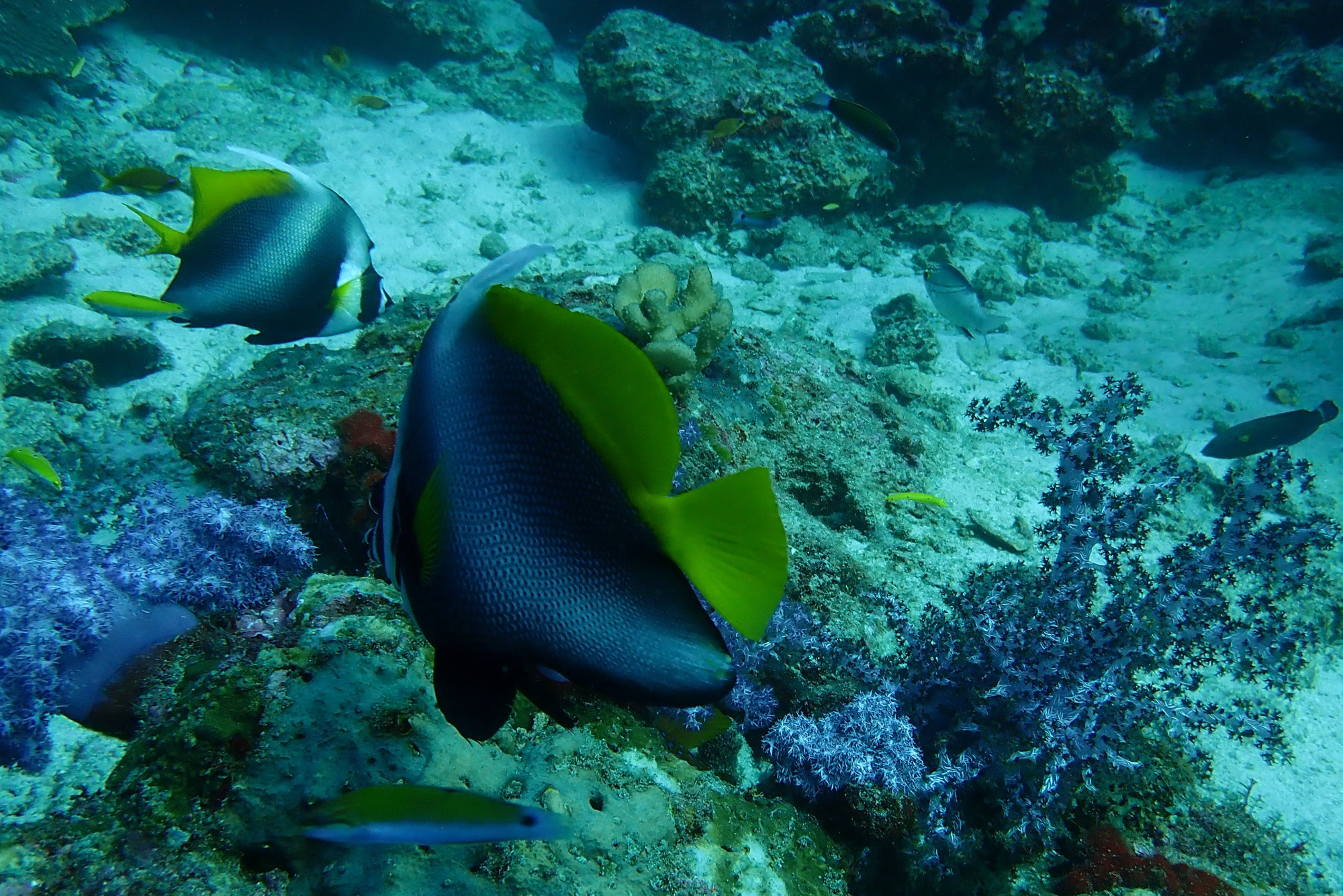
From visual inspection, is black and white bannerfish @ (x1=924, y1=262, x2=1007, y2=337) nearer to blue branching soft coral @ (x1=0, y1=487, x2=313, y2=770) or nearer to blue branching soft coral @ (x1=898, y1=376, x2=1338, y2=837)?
blue branching soft coral @ (x1=898, y1=376, x2=1338, y2=837)

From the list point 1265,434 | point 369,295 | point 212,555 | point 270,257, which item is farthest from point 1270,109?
point 212,555

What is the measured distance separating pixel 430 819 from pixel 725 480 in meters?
0.78

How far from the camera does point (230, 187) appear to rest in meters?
2.03

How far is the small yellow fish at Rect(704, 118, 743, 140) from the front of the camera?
7988 mm

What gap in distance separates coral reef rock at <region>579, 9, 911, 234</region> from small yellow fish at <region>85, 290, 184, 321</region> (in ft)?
23.1

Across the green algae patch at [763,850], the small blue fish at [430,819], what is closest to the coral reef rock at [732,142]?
the green algae patch at [763,850]

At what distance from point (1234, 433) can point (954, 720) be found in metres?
4.98

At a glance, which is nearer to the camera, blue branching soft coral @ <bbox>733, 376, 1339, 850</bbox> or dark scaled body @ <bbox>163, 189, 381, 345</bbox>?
dark scaled body @ <bbox>163, 189, 381, 345</bbox>

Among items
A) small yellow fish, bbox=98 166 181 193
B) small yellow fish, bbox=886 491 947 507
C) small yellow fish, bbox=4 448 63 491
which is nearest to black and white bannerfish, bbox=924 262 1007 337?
small yellow fish, bbox=886 491 947 507

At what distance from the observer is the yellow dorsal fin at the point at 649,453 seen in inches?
28.9

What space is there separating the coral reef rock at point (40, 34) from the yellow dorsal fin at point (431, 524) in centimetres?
1366

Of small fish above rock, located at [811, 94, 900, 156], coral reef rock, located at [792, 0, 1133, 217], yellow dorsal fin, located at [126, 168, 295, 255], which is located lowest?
yellow dorsal fin, located at [126, 168, 295, 255]

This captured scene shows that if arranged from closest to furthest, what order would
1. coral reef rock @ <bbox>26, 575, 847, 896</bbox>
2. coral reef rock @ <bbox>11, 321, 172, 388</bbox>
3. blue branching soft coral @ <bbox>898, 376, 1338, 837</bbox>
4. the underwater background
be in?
coral reef rock @ <bbox>26, 575, 847, 896</bbox> → the underwater background → blue branching soft coral @ <bbox>898, 376, 1338, 837</bbox> → coral reef rock @ <bbox>11, 321, 172, 388</bbox>

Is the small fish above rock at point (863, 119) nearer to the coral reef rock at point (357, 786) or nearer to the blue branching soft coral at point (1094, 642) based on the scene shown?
the blue branching soft coral at point (1094, 642)
